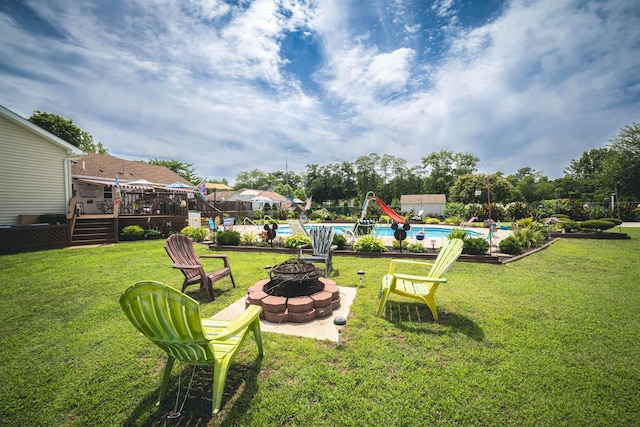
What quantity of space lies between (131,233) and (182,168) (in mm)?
35970

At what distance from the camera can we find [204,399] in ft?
7.61

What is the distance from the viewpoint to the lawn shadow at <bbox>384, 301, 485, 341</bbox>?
349cm

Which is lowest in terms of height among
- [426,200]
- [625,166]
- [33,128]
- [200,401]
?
[200,401]

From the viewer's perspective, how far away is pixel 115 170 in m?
18.1

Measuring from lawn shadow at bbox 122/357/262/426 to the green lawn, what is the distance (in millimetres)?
12

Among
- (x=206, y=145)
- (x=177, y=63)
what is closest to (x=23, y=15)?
(x=177, y=63)

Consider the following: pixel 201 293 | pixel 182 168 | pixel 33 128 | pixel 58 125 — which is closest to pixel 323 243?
pixel 201 293

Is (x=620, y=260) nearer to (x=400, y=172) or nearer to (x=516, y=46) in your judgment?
(x=516, y=46)

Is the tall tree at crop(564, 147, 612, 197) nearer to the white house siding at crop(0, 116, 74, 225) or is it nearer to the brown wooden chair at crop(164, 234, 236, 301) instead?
the brown wooden chair at crop(164, 234, 236, 301)

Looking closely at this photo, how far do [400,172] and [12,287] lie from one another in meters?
48.3

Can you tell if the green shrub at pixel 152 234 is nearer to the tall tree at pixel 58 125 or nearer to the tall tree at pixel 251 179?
the tall tree at pixel 58 125

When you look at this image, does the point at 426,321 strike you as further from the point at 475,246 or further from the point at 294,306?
the point at 475,246

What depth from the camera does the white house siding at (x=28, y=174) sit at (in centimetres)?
1030

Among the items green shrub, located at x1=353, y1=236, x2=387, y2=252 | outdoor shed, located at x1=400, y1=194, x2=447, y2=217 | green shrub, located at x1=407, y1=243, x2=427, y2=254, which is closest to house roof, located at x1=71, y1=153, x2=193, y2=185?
green shrub, located at x1=353, y1=236, x2=387, y2=252
